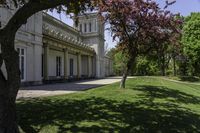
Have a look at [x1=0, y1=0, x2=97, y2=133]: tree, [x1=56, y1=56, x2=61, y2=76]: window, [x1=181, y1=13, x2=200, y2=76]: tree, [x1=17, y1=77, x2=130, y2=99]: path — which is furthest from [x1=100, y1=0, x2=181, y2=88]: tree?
[x1=181, y1=13, x2=200, y2=76]: tree

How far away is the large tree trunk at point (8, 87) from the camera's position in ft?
21.4

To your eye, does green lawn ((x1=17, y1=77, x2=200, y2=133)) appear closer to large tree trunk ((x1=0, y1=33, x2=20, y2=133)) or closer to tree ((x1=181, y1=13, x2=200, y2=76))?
large tree trunk ((x1=0, y1=33, x2=20, y2=133))

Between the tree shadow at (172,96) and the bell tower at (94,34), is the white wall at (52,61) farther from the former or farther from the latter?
the tree shadow at (172,96)

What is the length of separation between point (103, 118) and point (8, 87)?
3.30m

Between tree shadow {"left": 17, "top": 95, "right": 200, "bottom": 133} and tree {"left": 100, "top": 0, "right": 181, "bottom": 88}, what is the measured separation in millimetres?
7577

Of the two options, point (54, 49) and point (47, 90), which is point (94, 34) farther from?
point (47, 90)

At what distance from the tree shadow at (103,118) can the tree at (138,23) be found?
24.9 feet

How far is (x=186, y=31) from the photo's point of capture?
4903 cm

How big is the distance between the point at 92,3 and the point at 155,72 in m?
63.1

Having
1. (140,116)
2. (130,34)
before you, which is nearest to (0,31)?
(140,116)

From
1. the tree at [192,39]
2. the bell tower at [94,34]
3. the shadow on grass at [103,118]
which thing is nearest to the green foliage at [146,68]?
the bell tower at [94,34]

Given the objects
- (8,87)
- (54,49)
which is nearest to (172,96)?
(8,87)

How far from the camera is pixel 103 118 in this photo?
8.89 m

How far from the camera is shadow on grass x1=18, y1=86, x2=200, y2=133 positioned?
7.93 meters
